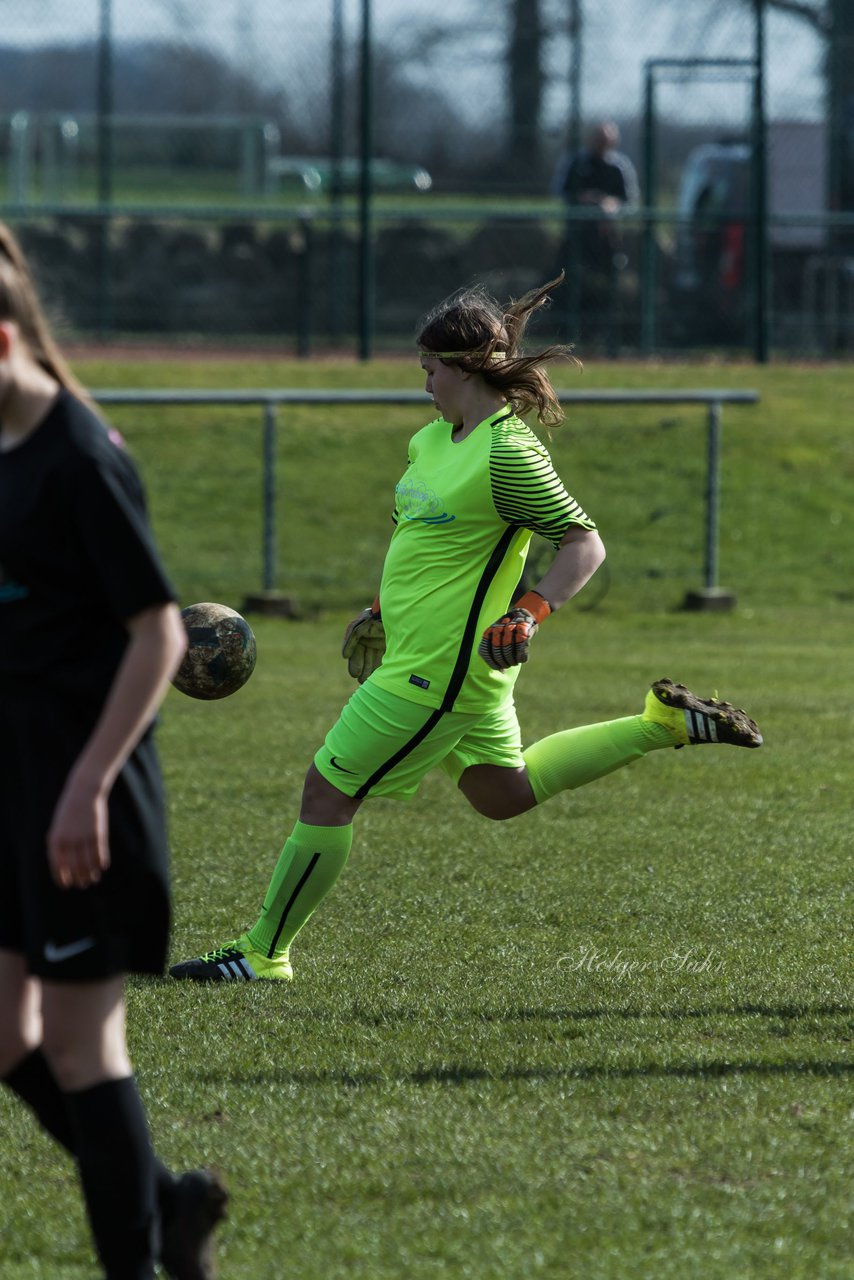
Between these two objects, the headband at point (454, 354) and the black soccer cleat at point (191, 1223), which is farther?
the headband at point (454, 354)

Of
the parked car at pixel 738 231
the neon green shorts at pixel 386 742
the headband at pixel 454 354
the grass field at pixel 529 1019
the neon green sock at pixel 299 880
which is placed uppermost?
the parked car at pixel 738 231

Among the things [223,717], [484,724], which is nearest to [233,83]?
[223,717]

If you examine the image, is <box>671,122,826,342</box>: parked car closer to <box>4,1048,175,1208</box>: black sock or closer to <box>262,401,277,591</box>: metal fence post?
<box>262,401,277,591</box>: metal fence post

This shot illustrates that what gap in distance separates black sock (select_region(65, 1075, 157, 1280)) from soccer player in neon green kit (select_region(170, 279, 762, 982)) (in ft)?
6.95

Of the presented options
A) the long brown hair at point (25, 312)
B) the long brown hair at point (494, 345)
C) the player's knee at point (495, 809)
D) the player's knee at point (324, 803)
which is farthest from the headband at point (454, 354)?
the long brown hair at point (25, 312)

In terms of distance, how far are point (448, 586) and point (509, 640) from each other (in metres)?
0.42

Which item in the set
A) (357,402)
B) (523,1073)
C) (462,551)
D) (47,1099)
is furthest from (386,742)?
(357,402)

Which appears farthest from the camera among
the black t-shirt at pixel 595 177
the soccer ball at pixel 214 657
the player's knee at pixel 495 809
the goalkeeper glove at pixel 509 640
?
the black t-shirt at pixel 595 177

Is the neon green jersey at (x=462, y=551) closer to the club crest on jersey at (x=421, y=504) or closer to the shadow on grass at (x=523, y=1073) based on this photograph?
the club crest on jersey at (x=421, y=504)

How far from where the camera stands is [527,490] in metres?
4.77

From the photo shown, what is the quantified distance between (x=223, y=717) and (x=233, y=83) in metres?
15.2

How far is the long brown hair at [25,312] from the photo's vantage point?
2.75 metres

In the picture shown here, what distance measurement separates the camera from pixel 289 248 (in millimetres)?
21297

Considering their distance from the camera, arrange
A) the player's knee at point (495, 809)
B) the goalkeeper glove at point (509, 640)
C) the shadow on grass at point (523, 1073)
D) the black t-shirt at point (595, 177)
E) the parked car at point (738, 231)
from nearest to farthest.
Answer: the shadow on grass at point (523, 1073) < the goalkeeper glove at point (509, 640) < the player's knee at point (495, 809) < the black t-shirt at point (595, 177) < the parked car at point (738, 231)
